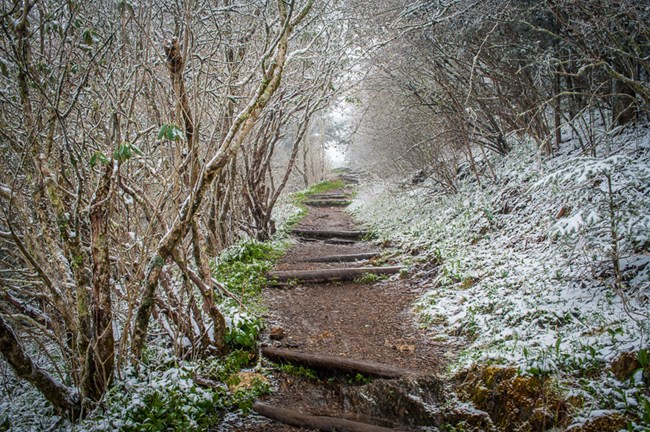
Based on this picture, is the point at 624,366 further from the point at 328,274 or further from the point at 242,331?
the point at 328,274

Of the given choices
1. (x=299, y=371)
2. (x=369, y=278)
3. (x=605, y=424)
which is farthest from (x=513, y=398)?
(x=369, y=278)

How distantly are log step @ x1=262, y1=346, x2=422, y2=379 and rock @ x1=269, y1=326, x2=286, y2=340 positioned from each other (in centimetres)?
24

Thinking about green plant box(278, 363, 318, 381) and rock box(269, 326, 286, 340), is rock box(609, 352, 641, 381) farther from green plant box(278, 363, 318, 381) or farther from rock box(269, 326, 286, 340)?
rock box(269, 326, 286, 340)

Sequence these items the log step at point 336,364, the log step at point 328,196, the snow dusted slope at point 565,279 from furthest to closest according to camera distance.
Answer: the log step at point 328,196 < the log step at point 336,364 < the snow dusted slope at point 565,279

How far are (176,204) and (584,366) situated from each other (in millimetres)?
3372

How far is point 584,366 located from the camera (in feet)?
8.84

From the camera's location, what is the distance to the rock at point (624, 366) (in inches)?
99.6

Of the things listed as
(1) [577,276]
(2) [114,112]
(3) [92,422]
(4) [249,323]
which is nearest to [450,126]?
(1) [577,276]

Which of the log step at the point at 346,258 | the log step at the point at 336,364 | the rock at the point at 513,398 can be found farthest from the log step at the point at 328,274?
the rock at the point at 513,398

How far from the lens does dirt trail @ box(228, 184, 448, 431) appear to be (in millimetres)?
3416

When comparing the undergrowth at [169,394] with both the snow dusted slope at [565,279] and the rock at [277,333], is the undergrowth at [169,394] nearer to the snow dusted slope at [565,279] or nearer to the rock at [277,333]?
the rock at [277,333]

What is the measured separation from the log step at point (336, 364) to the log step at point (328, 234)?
5.69 metres

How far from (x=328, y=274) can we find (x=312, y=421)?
3.24 metres

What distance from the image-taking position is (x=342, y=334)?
14.6 feet
